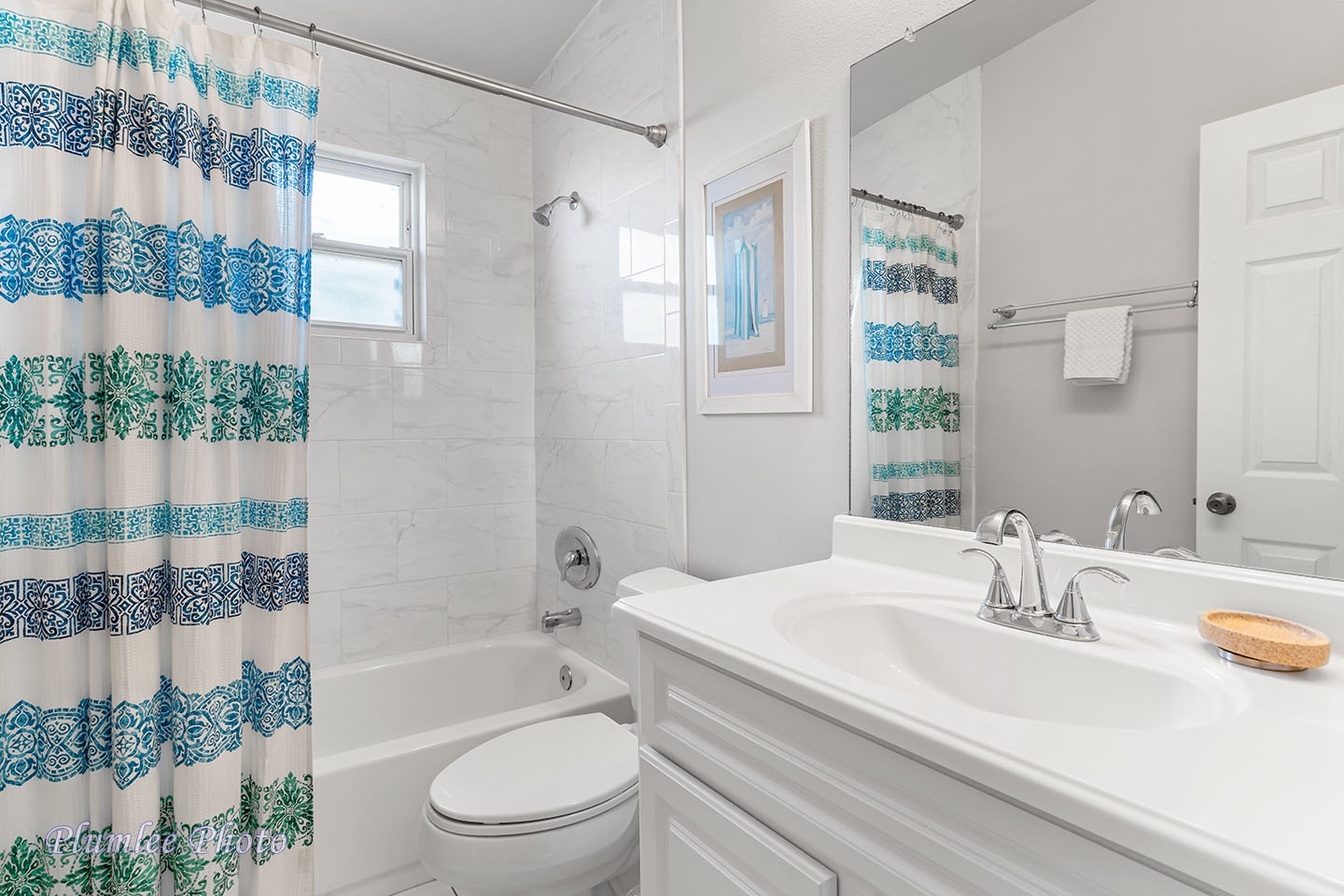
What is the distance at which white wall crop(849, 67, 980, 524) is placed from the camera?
1102 mm

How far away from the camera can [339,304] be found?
2.33 m

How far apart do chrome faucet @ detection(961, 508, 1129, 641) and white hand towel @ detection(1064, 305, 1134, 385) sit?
0.25 m

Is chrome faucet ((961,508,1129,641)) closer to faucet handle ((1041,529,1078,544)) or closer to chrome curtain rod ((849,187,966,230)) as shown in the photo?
faucet handle ((1041,529,1078,544))

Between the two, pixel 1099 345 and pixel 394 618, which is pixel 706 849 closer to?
pixel 1099 345

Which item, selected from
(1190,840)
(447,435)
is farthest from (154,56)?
(1190,840)

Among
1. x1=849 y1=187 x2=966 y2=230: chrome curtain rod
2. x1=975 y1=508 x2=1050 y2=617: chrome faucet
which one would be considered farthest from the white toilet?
x1=849 y1=187 x2=966 y2=230: chrome curtain rod

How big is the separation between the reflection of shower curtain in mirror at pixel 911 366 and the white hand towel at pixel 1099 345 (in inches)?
7.5

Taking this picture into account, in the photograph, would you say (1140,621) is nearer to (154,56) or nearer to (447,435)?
(154,56)

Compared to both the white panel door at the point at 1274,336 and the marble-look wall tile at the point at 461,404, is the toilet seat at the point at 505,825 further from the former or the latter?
the marble-look wall tile at the point at 461,404

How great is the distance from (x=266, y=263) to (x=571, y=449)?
1.25m

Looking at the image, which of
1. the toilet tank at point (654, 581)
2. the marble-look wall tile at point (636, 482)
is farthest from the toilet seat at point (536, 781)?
the marble-look wall tile at point (636, 482)

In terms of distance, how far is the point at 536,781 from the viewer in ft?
4.54

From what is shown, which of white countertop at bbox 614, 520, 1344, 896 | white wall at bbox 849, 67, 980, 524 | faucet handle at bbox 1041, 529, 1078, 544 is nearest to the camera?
white countertop at bbox 614, 520, 1344, 896

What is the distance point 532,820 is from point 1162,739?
3.67 ft
